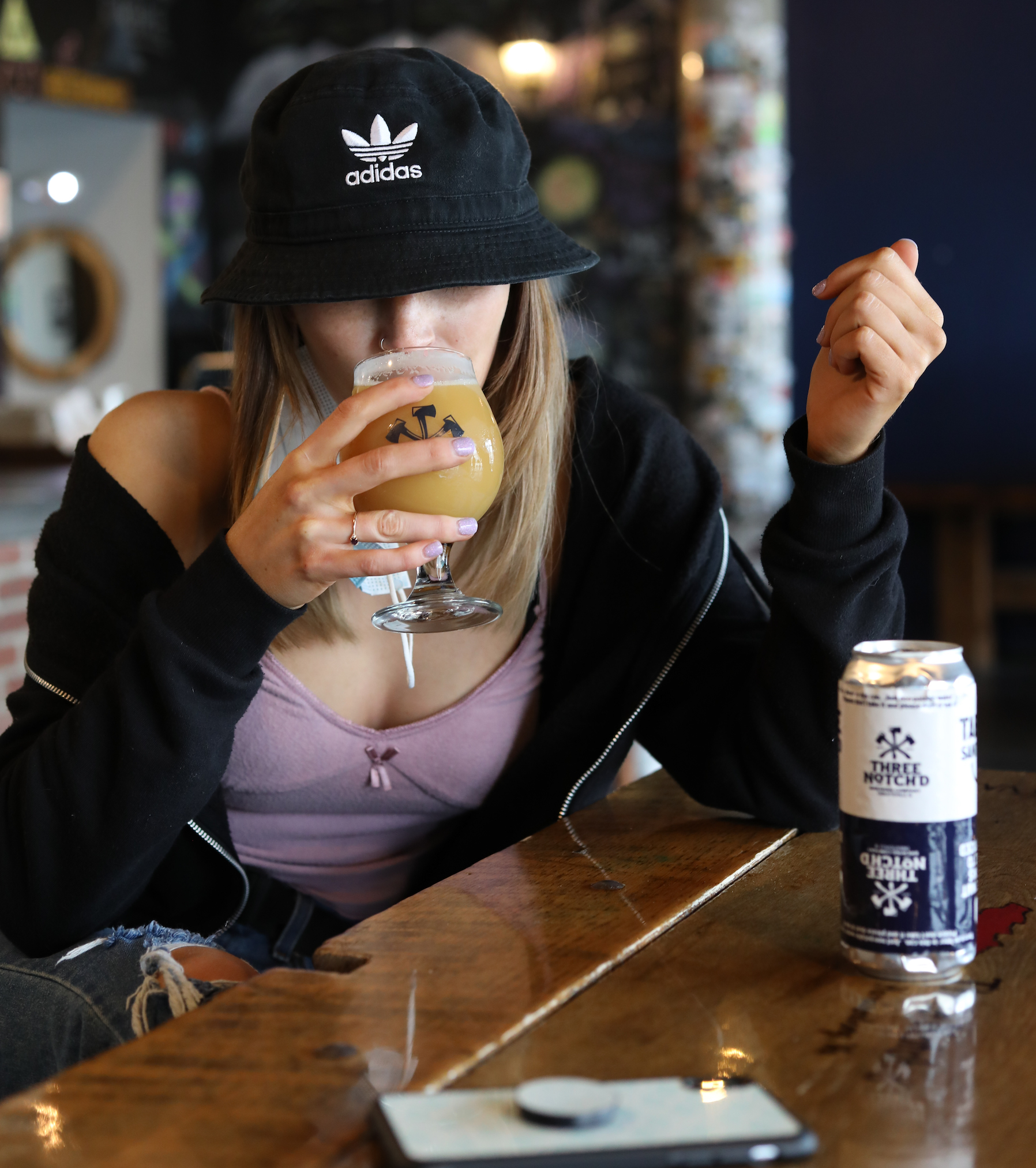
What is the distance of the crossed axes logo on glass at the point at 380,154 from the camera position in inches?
43.7

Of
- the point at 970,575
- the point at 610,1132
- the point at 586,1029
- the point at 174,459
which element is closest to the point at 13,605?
the point at 174,459

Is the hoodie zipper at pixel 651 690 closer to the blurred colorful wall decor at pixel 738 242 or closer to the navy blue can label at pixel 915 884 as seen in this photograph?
the navy blue can label at pixel 915 884

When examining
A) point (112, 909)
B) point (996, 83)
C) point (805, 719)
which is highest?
point (996, 83)

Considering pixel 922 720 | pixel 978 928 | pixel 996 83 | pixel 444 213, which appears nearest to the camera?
pixel 922 720

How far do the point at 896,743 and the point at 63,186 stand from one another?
6846 millimetres

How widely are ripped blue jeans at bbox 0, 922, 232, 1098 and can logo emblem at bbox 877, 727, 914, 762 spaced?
1.72ft

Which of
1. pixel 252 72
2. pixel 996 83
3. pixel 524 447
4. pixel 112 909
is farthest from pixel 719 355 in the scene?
pixel 112 909

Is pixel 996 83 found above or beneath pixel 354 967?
above

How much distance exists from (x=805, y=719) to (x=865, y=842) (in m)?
0.41

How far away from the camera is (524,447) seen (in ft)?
4.48

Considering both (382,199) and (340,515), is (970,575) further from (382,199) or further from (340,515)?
(340,515)

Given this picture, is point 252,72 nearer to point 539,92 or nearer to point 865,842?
point 539,92

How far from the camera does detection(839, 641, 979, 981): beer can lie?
2.48ft

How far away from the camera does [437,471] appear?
3.66 ft
